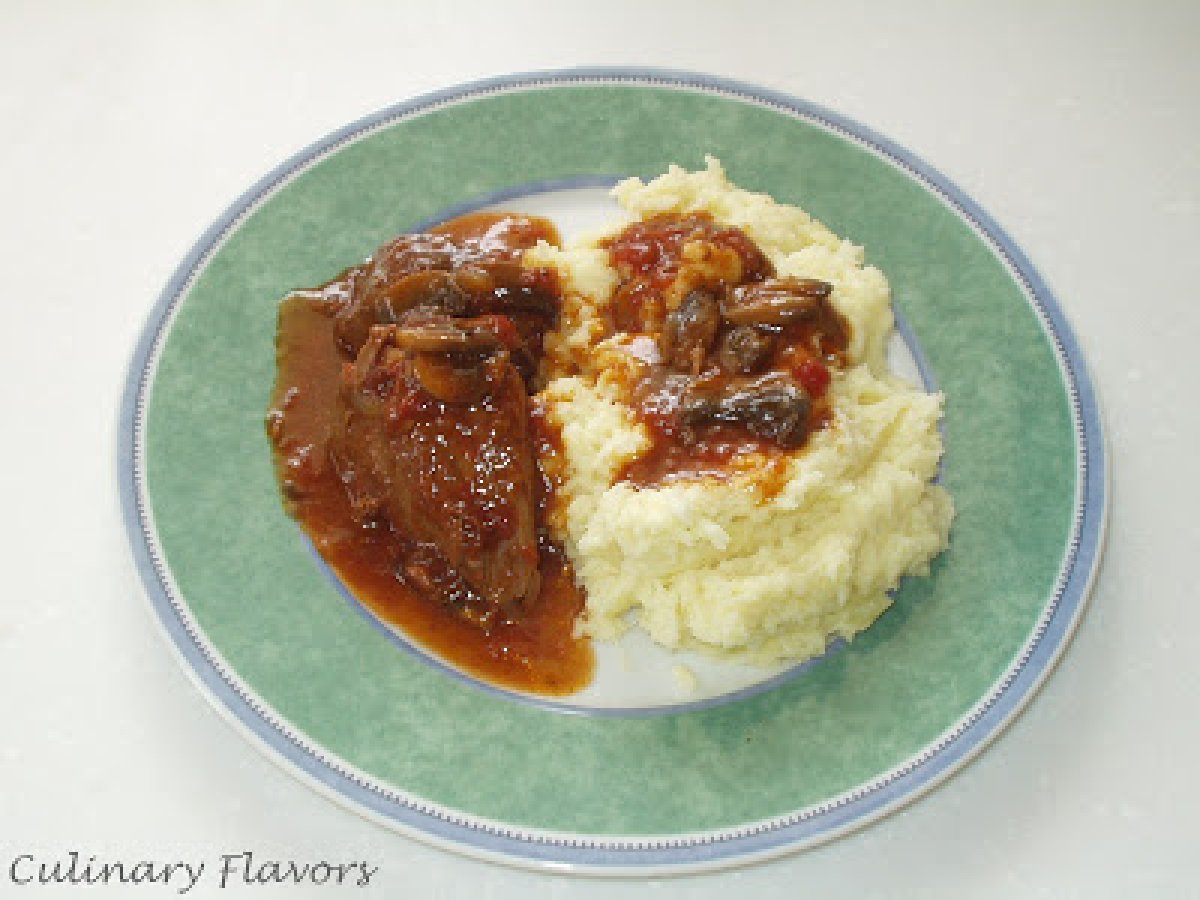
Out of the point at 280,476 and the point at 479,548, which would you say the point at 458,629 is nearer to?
the point at 479,548

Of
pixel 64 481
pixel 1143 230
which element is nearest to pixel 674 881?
pixel 64 481

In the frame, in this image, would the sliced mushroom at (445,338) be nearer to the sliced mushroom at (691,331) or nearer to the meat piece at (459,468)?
the meat piece at (459,468)

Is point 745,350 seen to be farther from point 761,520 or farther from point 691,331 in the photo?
point 761,520

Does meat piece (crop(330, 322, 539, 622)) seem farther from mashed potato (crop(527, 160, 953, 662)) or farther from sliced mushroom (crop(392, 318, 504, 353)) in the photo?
mashed potato (crop(527, 160, 953, 662))

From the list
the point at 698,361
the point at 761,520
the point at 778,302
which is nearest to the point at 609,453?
the point at 698,361

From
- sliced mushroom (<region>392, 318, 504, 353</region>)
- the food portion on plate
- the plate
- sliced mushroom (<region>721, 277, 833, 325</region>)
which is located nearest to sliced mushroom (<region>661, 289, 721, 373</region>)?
the food portion on plate
